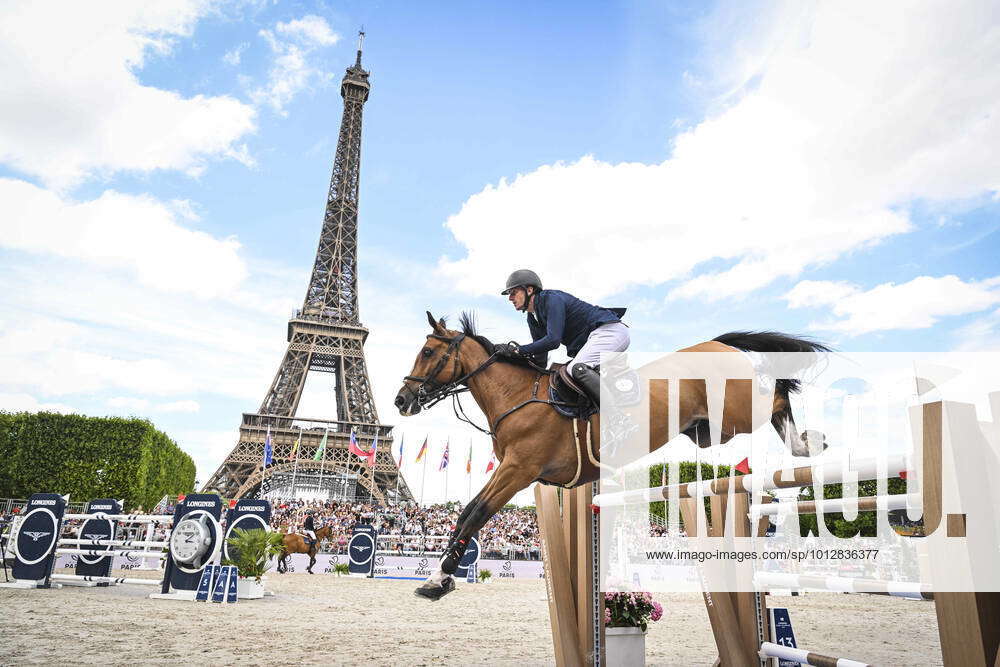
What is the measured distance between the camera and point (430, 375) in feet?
12.5

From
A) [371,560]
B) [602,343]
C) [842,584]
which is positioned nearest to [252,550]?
[371,560]

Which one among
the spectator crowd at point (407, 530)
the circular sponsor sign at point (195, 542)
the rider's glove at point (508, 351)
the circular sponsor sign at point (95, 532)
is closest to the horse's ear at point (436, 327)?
the rider's glove at point (508, 351)

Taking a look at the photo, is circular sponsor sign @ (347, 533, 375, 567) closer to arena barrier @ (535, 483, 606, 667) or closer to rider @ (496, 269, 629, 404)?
arena barrier @ (535, 483, 606, 667)

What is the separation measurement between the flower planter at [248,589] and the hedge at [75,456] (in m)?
23.5

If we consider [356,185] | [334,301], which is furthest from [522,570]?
[356,185]

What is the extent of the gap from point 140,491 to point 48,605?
84.3 feet

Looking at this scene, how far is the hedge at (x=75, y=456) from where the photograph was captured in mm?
28875

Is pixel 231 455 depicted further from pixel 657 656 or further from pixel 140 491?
pixel 657 656

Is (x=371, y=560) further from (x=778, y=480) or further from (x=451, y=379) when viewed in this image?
(x=778, y=480)

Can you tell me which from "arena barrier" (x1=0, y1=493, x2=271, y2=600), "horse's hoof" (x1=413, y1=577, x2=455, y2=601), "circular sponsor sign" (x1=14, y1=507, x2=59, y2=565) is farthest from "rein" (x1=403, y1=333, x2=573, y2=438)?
"circular sponsor sign" (x1=14, y1=507, x2=59, y2=565)

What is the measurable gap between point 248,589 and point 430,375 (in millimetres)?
8887

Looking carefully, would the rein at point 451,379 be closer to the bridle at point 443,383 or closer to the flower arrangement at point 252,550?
the bridle at point 443,383

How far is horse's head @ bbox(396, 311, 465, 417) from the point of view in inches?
149

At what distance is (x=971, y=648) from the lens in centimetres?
175
